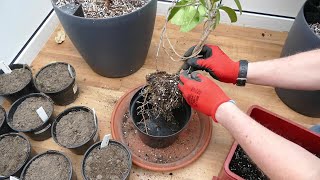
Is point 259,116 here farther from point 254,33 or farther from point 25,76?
point 25,76

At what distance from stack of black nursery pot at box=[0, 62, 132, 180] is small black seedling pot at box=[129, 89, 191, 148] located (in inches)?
3.8

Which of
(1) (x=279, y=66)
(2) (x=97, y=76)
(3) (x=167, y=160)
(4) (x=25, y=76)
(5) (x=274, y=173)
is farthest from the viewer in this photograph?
(2) (x=97, y=76)

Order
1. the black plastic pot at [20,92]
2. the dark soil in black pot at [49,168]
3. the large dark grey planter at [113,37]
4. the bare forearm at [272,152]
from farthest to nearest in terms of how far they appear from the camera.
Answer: the black plastic pot at [20,92]
the large dark grey planter at [113,37]
the dark soil in black pot at [49,168]
the bare forearm at [272,152]

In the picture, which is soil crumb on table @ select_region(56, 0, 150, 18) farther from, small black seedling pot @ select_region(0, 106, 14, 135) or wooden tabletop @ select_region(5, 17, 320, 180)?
small black seedling pot @ select_region(0, 106, 14, 135)

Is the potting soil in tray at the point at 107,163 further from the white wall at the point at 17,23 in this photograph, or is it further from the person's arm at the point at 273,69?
the white wall at the point at 17,23

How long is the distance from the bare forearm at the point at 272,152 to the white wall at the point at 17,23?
41.1 inches

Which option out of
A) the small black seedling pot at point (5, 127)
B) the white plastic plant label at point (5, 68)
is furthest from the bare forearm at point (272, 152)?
the white plastic plant label at point (5, 68)

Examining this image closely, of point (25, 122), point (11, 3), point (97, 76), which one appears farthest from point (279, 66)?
point (11, 3)

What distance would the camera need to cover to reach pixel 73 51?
1.50 metres

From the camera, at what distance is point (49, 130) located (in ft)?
3.82

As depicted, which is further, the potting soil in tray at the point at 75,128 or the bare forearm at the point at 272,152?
the potting soil in tray at the point at 75,128

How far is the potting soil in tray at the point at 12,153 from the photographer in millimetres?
1034

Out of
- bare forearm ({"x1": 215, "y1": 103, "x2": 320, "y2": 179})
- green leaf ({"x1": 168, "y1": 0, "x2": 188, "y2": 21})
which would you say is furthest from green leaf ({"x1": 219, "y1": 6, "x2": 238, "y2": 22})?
bare forearm ({"x1": 215, "y1": 103, "x2": 320, "y2": 179})

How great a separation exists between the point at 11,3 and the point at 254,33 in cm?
119
